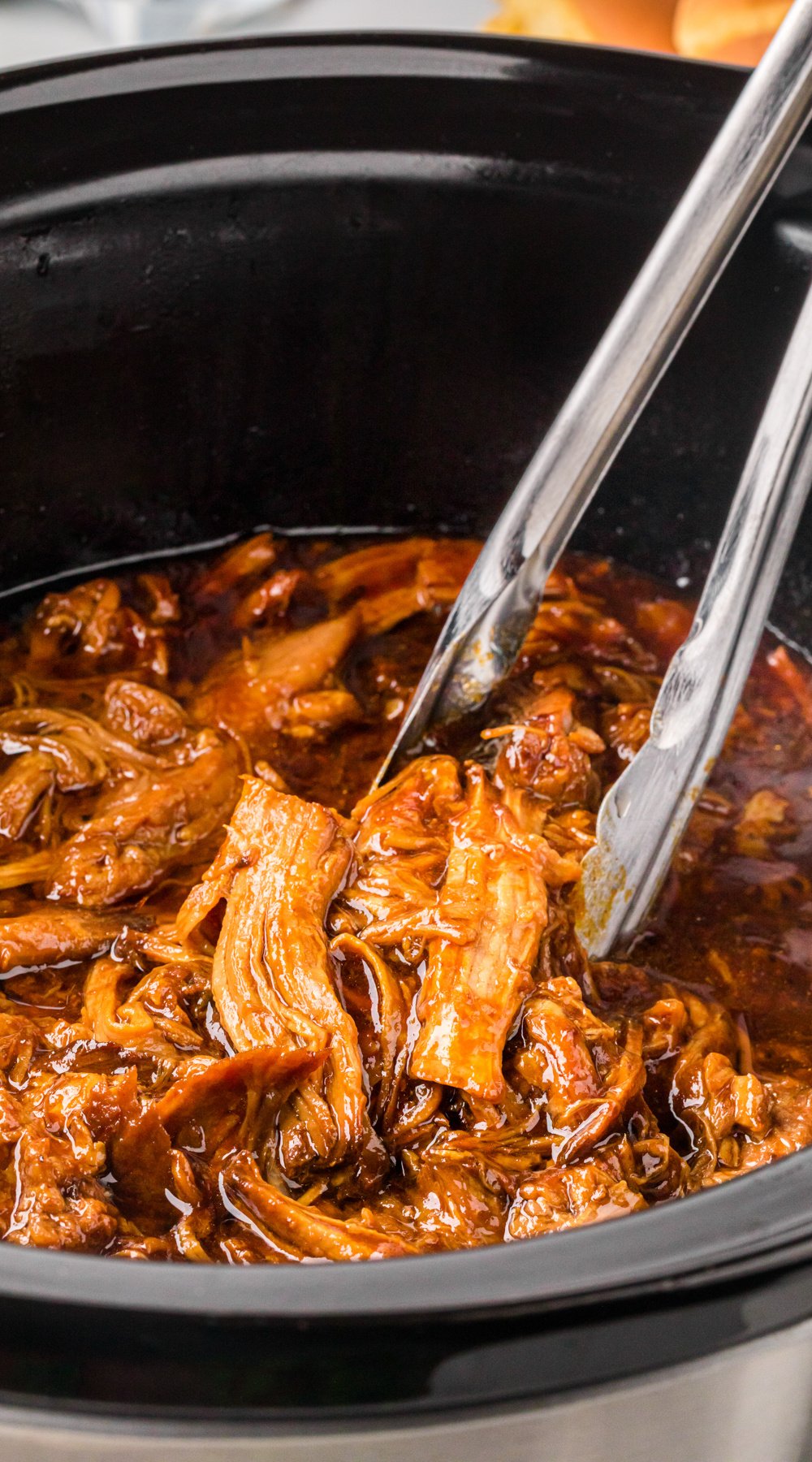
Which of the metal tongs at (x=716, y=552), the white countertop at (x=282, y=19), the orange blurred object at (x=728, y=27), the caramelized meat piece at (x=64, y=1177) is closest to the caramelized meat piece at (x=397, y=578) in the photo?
the metal tongs at (x=716, y=552)

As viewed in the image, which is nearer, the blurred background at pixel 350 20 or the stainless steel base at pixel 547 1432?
the stainless steel base at pixel 547 1432

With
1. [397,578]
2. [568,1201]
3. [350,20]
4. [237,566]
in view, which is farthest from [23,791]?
[350,20]

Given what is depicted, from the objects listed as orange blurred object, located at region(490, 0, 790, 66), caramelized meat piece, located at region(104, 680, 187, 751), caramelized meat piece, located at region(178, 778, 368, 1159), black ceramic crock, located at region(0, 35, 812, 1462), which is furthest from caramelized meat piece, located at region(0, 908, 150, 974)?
orange blurred object, located at region(490, 0, 790, 66)

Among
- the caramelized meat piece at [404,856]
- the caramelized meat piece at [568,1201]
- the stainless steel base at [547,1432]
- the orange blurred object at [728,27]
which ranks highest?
the orange blurred object at [728,27]

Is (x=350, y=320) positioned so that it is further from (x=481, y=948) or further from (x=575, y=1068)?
(x=575, y=1068)

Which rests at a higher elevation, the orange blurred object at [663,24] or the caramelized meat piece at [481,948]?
the orange blurred object at [663,24]

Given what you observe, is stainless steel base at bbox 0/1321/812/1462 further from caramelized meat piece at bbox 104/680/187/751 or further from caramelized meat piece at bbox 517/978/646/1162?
caramelized meat piece at bbox 104/680/187/751

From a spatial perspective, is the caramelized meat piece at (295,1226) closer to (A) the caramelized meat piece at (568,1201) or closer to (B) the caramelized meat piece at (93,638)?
(A) the caramelized meat piece at (568,1201)

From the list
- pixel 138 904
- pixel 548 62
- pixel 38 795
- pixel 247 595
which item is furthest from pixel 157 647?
pixel 548 62
